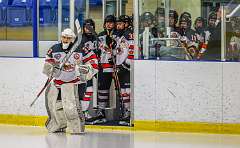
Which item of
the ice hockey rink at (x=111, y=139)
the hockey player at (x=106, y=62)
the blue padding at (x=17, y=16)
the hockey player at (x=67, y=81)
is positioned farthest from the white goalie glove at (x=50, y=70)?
the blue padding at (x=17, y=16)

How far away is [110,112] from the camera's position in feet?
30.4

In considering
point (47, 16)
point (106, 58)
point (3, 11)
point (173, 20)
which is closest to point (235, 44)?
point (173, 20)

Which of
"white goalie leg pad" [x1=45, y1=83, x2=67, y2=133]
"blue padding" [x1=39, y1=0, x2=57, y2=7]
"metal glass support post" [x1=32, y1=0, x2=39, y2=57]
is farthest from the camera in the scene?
"blue padding" [x1=39, y1=0, x2=57, y2=7]

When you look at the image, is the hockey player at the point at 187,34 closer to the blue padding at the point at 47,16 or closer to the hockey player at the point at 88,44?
the hockey player at the point at 88,44

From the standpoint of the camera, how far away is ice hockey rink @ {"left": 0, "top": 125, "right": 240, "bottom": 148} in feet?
24.5

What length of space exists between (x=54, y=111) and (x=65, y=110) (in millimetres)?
173

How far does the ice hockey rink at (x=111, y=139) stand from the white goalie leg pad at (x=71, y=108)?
0.36ft

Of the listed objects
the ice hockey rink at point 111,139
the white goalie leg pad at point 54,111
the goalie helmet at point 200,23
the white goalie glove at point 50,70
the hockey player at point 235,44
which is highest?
the goalie helmet at point 200,23

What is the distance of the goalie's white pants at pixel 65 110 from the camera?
8.32 m

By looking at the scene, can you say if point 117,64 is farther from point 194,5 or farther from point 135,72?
point 194,5

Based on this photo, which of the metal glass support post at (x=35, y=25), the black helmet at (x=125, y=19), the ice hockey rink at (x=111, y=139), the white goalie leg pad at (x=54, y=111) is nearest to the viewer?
the ice hockey rink at (x=111, y=139)

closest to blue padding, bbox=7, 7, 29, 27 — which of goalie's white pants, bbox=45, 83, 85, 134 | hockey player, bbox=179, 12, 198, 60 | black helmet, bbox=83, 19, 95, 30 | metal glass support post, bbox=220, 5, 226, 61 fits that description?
black helmet, bbox=83, 19, 95, 30

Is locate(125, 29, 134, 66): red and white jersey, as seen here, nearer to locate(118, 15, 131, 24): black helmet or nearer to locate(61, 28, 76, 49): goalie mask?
locate(118, 15, 131, 24): black helmet

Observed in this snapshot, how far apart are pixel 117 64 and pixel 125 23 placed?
1.69 feet
